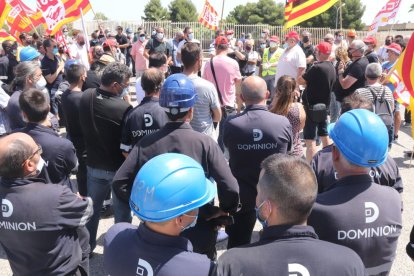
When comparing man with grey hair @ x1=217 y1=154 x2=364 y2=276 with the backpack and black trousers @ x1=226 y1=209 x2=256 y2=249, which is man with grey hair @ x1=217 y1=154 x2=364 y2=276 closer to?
black trousers @ x1=226 y1=209 x2=256 y2=249

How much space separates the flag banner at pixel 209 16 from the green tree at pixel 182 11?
45.7m

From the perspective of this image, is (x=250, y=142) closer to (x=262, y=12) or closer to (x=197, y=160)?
(x=197, y=160)

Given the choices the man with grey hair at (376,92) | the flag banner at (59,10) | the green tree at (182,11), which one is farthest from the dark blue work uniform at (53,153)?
the green tree at (182,11)

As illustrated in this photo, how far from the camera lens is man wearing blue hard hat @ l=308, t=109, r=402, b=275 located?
1944mm

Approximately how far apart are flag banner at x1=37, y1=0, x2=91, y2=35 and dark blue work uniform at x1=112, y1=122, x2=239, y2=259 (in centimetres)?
573

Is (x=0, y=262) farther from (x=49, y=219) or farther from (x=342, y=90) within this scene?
(x=342, y=90)

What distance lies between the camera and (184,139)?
272cm

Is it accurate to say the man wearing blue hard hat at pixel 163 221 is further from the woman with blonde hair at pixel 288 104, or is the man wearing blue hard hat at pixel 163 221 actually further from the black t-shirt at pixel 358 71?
the black t-shirt at pixel 358 71

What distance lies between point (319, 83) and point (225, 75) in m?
1.60

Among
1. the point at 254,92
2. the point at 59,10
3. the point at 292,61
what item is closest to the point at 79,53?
the point at 59,10

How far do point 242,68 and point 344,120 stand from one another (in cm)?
892

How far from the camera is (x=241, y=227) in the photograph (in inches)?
141

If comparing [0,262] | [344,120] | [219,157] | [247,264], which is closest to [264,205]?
[247,264]

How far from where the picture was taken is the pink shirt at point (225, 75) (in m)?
6.06
